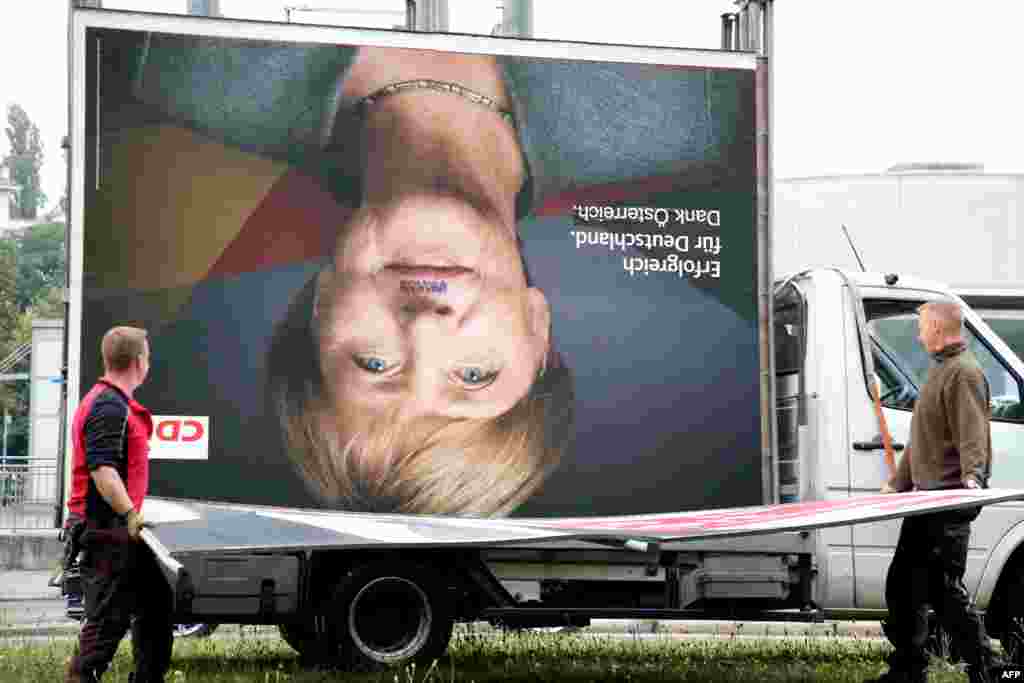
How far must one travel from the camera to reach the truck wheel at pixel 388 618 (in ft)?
28.2

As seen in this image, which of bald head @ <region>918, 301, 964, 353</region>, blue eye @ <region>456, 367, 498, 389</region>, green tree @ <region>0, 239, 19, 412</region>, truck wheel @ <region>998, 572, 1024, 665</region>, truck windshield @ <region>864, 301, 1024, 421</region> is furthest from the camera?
green tree @ <region>0, 239, 19, 412</region>

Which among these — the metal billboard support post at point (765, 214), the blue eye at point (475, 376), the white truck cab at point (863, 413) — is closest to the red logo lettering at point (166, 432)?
the blue eye at point (475, 376)

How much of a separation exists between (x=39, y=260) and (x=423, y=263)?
127m

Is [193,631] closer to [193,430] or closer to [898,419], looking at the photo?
[193,430]

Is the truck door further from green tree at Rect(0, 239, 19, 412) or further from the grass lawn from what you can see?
green tree at Rect(0, 239, 19, 412)

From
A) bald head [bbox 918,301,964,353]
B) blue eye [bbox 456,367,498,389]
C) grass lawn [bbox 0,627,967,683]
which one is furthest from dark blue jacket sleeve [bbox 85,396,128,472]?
bald head [bbox 918,301,964,353]

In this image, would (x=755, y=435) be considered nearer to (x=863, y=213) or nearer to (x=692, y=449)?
(x=692, y=449)

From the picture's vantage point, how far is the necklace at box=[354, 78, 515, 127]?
8930 mm

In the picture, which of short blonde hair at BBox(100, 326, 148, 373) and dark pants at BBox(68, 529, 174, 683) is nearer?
dark pants at BBox(68, 529, 174, 683)

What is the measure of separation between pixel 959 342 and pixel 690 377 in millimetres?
1825

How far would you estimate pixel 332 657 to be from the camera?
8641 millimetres

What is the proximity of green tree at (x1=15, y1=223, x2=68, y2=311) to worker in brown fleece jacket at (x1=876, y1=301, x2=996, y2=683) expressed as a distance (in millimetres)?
121954

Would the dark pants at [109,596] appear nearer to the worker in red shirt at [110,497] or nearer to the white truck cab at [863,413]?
the worker in red shirt at [110,497]

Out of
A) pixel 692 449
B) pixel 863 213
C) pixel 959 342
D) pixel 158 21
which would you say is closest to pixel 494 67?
pixel 158 21
